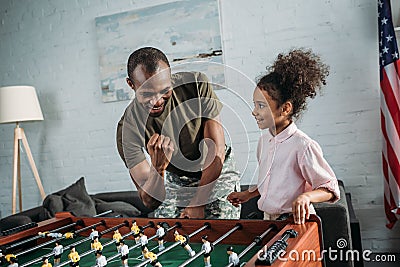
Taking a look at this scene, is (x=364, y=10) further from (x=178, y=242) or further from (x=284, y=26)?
(x=178, y=242)

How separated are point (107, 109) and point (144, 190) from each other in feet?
7.19

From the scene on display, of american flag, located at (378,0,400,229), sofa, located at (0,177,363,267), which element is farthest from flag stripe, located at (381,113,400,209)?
sofa, located at (0,177,363,267)

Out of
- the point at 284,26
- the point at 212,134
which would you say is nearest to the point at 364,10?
the point at 284,26

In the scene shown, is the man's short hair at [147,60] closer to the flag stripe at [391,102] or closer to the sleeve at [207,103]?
the sleeve at [207,103]

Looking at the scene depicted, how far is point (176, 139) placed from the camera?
1.91 metres

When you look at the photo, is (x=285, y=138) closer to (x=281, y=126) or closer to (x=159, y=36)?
(x=281, y=126)

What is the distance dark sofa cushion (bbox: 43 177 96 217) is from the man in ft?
4.59

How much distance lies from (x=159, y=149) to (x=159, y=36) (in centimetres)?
217

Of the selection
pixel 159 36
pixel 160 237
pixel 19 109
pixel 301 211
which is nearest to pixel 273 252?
pixel 301 211

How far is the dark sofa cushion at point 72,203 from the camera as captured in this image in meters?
3.23

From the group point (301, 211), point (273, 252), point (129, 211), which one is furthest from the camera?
point (129, 211)

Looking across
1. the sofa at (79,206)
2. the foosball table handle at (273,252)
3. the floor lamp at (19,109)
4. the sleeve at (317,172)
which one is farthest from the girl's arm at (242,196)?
the floor lamp at (19,109)

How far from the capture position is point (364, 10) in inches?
131

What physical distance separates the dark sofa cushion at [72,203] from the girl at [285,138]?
1696 millimetres
